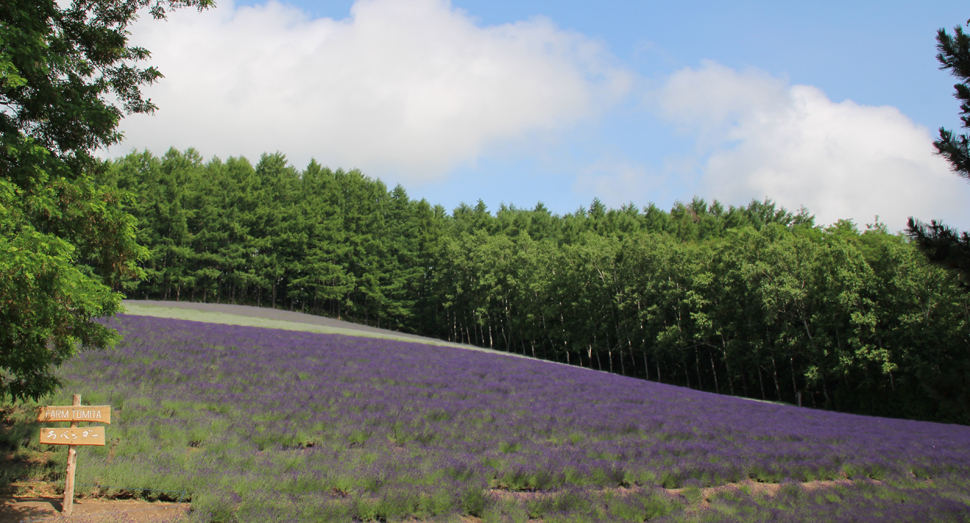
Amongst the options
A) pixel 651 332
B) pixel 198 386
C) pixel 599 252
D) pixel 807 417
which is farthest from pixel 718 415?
pixel 599 252

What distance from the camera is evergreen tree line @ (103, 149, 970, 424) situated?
32938mm

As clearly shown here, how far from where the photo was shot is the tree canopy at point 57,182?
5.85 m

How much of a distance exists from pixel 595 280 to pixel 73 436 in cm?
4886

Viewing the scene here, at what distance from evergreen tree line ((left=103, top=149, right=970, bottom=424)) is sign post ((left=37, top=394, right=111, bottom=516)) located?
9.90 feet

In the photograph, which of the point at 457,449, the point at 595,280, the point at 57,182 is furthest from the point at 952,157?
the point at 595,280

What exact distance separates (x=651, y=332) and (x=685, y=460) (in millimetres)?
38299

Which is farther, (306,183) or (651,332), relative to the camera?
(306,183)

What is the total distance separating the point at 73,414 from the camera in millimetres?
7238

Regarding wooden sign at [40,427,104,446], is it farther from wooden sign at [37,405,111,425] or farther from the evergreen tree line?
the evergreen tree line

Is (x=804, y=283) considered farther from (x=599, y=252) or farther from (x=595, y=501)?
(x=595, y=501)

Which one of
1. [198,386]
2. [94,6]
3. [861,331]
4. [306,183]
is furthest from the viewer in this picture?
[306,183]

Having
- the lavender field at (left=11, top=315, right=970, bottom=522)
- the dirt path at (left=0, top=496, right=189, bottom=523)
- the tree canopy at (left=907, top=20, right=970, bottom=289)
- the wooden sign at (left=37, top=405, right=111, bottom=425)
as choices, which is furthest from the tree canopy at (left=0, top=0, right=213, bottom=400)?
the tree canopy at (left=907, top=20, right=970, bottom=289)

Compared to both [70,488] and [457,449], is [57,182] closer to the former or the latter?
[70,488]

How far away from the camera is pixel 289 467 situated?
30.1 feet
